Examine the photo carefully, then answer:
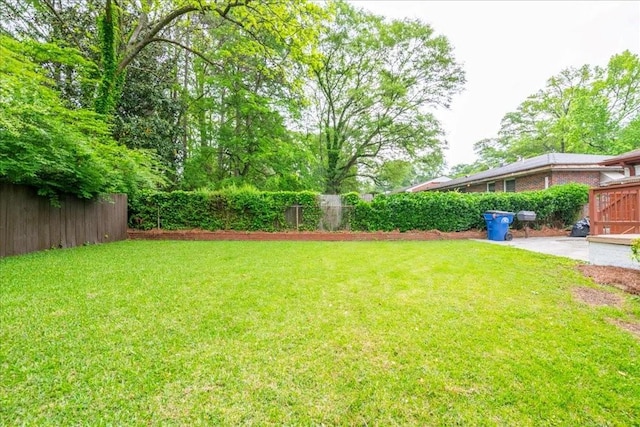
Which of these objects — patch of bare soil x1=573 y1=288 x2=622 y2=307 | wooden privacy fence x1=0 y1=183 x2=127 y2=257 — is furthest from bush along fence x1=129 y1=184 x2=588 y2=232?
patch of bare soil x1=573 y1=288 x2=622 y2=307

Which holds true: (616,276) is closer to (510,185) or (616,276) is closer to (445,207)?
(445,207)

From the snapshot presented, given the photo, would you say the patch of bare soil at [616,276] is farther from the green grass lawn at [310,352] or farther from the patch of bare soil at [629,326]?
the patch of bare soil at [629,326]

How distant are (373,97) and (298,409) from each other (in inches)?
657

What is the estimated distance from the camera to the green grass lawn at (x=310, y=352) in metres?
1.67

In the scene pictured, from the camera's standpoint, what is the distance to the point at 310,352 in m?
2.32

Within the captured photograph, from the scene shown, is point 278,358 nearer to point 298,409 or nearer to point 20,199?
point 298,409

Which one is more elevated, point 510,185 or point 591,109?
point 591,109

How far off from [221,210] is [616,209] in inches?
433

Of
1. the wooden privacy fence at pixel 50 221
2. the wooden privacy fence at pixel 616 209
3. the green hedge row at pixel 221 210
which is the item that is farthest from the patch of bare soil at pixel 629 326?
the wooden privacy fence at pixel 50 221

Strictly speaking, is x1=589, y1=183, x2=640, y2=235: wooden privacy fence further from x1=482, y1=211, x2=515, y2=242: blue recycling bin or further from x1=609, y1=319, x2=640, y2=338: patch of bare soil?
x1=482, y1=211, x2=515, y2=242: blue recycling bin

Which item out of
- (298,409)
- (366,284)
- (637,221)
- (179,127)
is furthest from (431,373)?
(179,127)

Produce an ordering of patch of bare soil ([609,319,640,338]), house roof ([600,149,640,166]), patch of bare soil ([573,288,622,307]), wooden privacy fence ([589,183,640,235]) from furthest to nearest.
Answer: house roof ([600,149,640,166]) → wooden privacy fence ([589,183,640,235]) → patch of bare soil ([573,288,622,307]) → patch of bare soil ([609,319,640,338])

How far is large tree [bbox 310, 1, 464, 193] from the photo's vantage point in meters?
15.3

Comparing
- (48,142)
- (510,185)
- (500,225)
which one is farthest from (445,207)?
(48,142)
